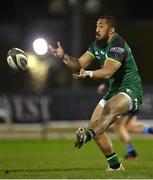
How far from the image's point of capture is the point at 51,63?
120ft

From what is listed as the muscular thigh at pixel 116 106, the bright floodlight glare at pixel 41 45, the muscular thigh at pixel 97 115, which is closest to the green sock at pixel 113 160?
the muscular thigh at pixel 97 115

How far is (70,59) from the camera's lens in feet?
40.6

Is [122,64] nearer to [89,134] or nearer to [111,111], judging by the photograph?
[111,111]

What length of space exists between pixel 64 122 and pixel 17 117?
1544 millimetres

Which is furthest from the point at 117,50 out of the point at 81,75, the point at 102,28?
the point at 81,75

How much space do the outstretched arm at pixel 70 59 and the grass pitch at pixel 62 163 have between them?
66.6 inches

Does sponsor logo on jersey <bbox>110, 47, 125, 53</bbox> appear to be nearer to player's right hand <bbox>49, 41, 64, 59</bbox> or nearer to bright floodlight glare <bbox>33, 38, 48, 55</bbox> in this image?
player's right hand <bbox>49, 41, 64, 59</bbox>

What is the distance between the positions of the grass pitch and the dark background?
11712 mm

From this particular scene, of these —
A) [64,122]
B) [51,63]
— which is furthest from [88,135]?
[51,63]

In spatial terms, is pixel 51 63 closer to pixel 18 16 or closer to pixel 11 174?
pixel 18 16

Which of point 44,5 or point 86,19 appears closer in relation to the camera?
point 86,19

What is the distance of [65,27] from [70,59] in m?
30.5

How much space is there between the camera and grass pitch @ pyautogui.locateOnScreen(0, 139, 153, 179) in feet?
38.2

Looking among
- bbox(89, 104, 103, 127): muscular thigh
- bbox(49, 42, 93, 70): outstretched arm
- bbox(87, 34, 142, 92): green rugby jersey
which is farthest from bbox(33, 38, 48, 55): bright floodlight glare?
bbox(89, 104, 103, 127): muscular thigh
